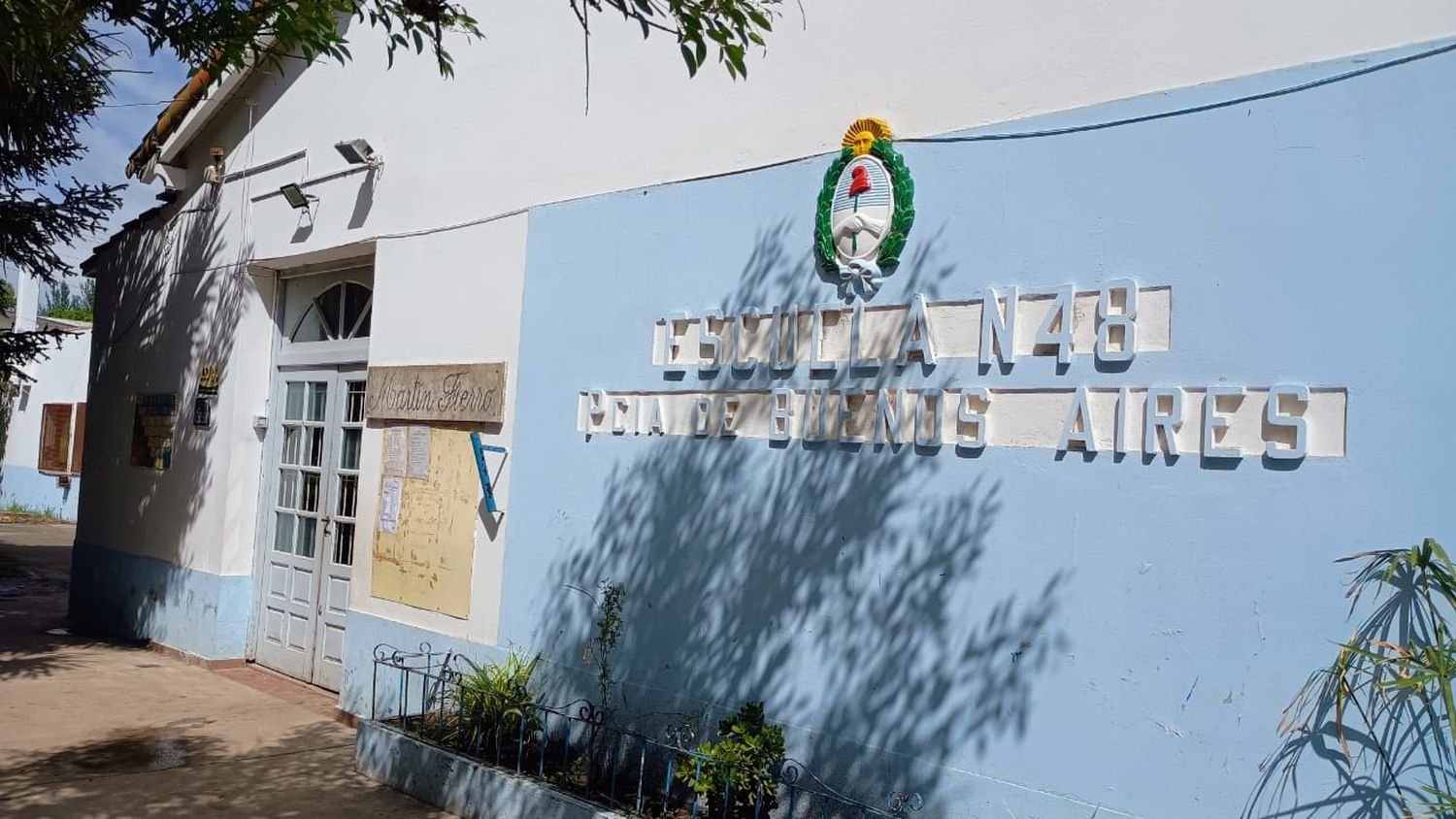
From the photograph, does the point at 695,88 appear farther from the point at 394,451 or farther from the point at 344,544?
the point at 344,544

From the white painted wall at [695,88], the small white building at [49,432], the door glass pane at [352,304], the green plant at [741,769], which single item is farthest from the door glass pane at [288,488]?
the small white building at [49,432]

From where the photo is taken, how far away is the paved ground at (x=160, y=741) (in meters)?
5.68

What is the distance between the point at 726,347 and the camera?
5.38 m

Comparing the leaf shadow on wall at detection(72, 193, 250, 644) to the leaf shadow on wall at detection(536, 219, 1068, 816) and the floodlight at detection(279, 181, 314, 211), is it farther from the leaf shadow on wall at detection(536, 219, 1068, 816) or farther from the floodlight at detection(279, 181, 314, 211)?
the leaf shadow on wall at detection(536, 219, 1068, 816)

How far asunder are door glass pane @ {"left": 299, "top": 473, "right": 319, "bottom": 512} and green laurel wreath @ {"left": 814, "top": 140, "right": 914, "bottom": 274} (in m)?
5.23

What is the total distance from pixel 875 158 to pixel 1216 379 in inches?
70.0

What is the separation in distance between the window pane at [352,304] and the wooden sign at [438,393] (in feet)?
3.18

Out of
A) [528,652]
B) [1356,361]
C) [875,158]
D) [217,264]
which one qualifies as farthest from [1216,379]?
[217,264]

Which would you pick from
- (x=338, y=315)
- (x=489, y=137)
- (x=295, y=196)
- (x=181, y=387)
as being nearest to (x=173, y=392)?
(x=181, y=387)

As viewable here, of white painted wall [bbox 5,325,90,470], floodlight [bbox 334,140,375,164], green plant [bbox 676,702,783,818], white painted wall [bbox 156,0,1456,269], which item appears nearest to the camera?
white painted wall [bbox 156,0,1456,269]

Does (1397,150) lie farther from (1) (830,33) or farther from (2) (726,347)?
(2) (726,347)

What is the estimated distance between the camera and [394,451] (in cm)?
733

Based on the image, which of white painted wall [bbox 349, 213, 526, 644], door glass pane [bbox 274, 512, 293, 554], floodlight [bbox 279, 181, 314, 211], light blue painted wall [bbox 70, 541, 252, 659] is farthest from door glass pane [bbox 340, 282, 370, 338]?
light blue painted wall [bbox 70, 541, 252, 659]

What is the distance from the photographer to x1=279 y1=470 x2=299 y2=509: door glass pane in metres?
8.84
